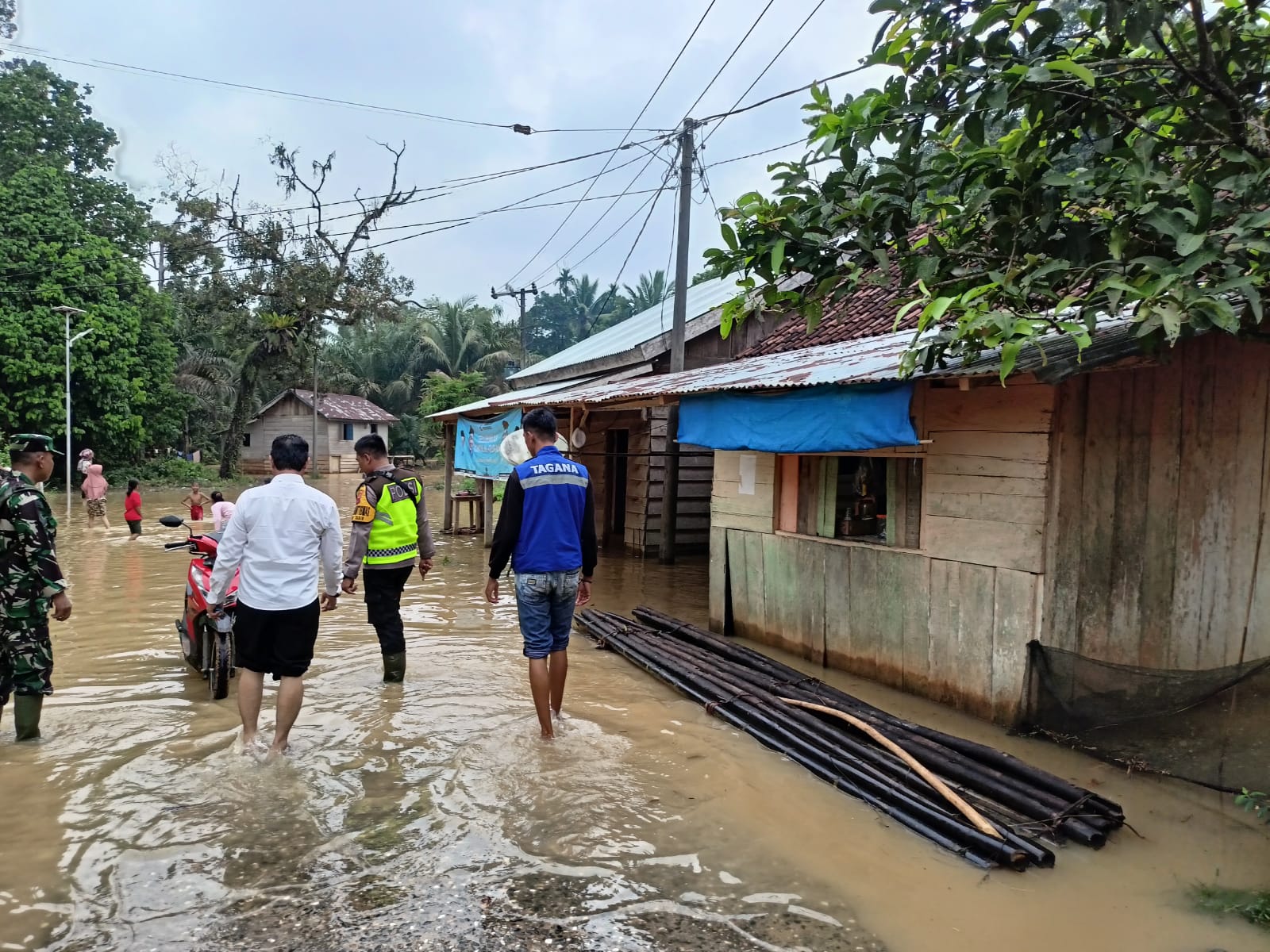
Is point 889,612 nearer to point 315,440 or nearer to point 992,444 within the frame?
point 992,444

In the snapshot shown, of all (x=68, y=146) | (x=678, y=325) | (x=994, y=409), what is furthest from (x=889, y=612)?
(x=68, y=146)

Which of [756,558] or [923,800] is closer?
[923,800]

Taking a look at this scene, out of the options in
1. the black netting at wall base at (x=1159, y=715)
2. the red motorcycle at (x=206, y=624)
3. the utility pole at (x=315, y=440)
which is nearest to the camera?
the black netting at wall base at (x=1159, y=715)

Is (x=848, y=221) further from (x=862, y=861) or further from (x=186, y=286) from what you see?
(x=186, y=286)

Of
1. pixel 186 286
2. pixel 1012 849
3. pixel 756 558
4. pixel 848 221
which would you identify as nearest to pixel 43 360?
pixel 186 286

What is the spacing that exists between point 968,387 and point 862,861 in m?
3.10

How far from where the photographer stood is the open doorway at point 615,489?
15523 mm

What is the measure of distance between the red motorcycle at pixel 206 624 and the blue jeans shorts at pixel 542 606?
6.56 feet

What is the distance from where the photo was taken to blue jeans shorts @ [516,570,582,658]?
16.0 feet

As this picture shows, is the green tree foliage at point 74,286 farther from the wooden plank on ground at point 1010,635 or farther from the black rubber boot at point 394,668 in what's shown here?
the wooden plank on ground at point 1010,635

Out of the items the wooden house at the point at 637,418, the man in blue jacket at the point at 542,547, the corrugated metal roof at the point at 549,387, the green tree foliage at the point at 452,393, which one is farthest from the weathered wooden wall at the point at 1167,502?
the green tree foliage at the point at 452,393

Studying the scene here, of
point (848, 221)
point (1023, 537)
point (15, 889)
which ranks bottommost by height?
point (15, 889)

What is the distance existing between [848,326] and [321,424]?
33760 mm

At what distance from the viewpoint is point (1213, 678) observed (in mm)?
4574
